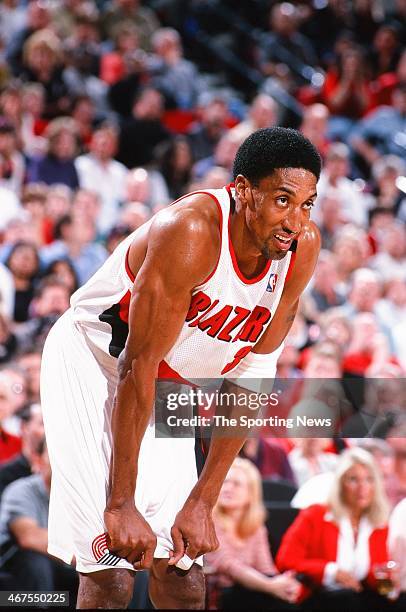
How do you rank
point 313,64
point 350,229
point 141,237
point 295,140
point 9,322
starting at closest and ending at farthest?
point 295,140
point 141,237
point 9,322
point 350,229
point 313,64

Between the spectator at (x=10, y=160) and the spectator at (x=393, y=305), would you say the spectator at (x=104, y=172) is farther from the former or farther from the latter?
the spectator at (x=393, y=305)

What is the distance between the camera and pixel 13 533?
16.1 feet

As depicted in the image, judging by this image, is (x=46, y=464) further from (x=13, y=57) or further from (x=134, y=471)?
(x=13, y=57)

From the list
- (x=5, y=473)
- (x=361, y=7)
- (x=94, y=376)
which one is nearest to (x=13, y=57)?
(x=361, y=7)

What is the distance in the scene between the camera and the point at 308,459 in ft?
17.8

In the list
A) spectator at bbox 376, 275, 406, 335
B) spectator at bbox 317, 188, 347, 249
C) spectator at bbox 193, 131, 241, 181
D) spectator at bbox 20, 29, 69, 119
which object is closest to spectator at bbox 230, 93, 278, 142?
spectator at bbox 193, 131, 241, 181

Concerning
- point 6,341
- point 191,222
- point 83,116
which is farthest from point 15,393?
point 83,116

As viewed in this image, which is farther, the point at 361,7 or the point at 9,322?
the point at 361,7

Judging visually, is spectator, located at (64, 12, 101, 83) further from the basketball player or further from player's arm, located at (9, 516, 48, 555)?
the basketball player

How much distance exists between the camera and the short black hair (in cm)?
295

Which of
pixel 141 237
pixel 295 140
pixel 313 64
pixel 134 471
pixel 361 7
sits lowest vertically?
pixel 134 471

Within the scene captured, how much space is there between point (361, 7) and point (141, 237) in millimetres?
8992

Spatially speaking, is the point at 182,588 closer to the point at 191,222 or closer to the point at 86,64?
the point at 191,222

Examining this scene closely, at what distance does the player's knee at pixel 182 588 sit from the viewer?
337 centimetres
